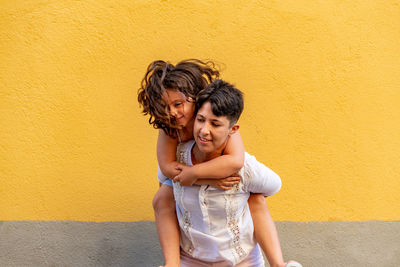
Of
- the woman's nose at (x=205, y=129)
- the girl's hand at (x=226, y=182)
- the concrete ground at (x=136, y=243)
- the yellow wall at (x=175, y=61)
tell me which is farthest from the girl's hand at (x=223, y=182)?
the concrete ground at (x=136, y=243)

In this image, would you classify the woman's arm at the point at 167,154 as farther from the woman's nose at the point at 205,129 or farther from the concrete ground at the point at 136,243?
the concrete ground at the point at 136,243

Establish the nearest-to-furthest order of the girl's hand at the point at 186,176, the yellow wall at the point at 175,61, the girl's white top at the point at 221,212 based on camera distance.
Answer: the girl's hand at the point at 186,176 → the girl's white top at the point at 221,212 → the yellow wall at the point at 175,61

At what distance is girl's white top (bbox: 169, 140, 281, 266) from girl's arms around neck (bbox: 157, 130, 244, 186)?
80mm

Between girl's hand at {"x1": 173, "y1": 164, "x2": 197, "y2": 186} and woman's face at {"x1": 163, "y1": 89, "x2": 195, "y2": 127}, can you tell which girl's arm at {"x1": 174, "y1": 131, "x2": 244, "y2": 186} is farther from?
woman's face at {"x1": 163, "y1": 89, "x2": 195, "y2": 127}

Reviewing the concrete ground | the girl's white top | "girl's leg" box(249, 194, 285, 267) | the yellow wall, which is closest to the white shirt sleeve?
the girl's white top

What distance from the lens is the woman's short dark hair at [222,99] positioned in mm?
2275

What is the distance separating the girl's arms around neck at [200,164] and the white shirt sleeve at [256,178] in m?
0.09

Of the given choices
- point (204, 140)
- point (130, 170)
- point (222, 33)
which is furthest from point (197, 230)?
point (222, 33)

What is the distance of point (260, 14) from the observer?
3.36 meters

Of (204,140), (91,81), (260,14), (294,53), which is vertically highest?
(260,14)

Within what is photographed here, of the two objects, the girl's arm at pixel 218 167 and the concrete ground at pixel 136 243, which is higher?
the girl's arm at pixel 218 167

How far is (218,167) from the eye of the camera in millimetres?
2344

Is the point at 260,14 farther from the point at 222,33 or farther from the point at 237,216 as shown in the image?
the point at 237,216

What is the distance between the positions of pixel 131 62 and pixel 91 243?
1.43m
